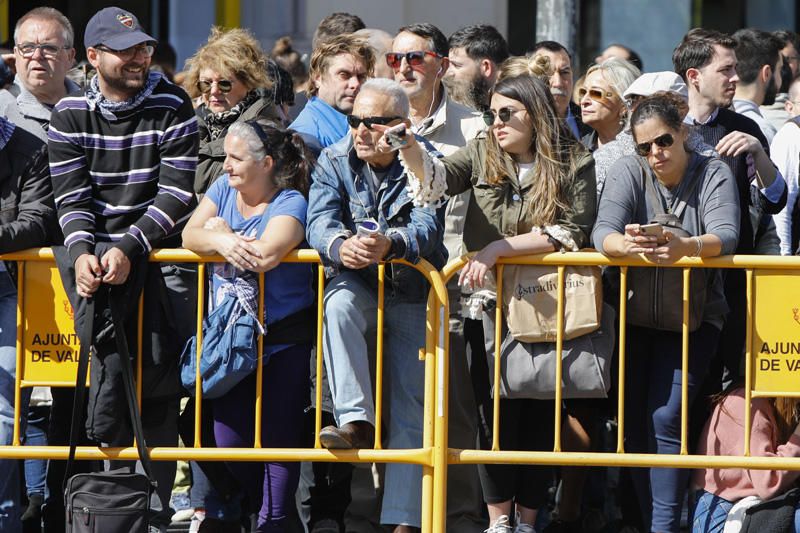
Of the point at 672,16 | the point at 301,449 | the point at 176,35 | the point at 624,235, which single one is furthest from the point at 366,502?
the point at 672,16

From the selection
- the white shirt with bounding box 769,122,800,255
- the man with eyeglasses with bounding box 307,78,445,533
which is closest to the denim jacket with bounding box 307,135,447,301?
the man with eyeglasses with bounding box 307,78,445,533

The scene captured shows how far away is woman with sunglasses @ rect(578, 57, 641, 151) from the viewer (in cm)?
720

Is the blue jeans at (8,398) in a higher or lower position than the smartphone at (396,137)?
lower

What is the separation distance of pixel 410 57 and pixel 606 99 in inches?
39.9

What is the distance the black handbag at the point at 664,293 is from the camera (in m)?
6.07

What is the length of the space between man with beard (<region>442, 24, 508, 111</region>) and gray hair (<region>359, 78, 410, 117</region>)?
1976 millimetres

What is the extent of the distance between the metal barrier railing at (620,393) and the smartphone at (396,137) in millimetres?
548

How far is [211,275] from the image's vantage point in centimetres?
614

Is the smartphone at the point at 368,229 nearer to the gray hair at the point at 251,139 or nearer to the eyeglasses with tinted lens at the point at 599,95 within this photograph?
the gray hair at the point at 251,139

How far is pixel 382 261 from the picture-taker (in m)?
5.78

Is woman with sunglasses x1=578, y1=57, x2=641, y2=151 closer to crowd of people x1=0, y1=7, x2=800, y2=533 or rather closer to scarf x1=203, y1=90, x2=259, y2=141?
crowd of people x1=0, y1=7, x2=800, y2=533

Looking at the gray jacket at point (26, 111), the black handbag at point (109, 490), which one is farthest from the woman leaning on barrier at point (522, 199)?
Answer: the gray jacket at point (26, 111)

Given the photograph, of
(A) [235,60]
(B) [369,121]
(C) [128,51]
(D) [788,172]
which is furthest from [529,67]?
(C) [128,51]

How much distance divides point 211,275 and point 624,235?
69.4 inches
